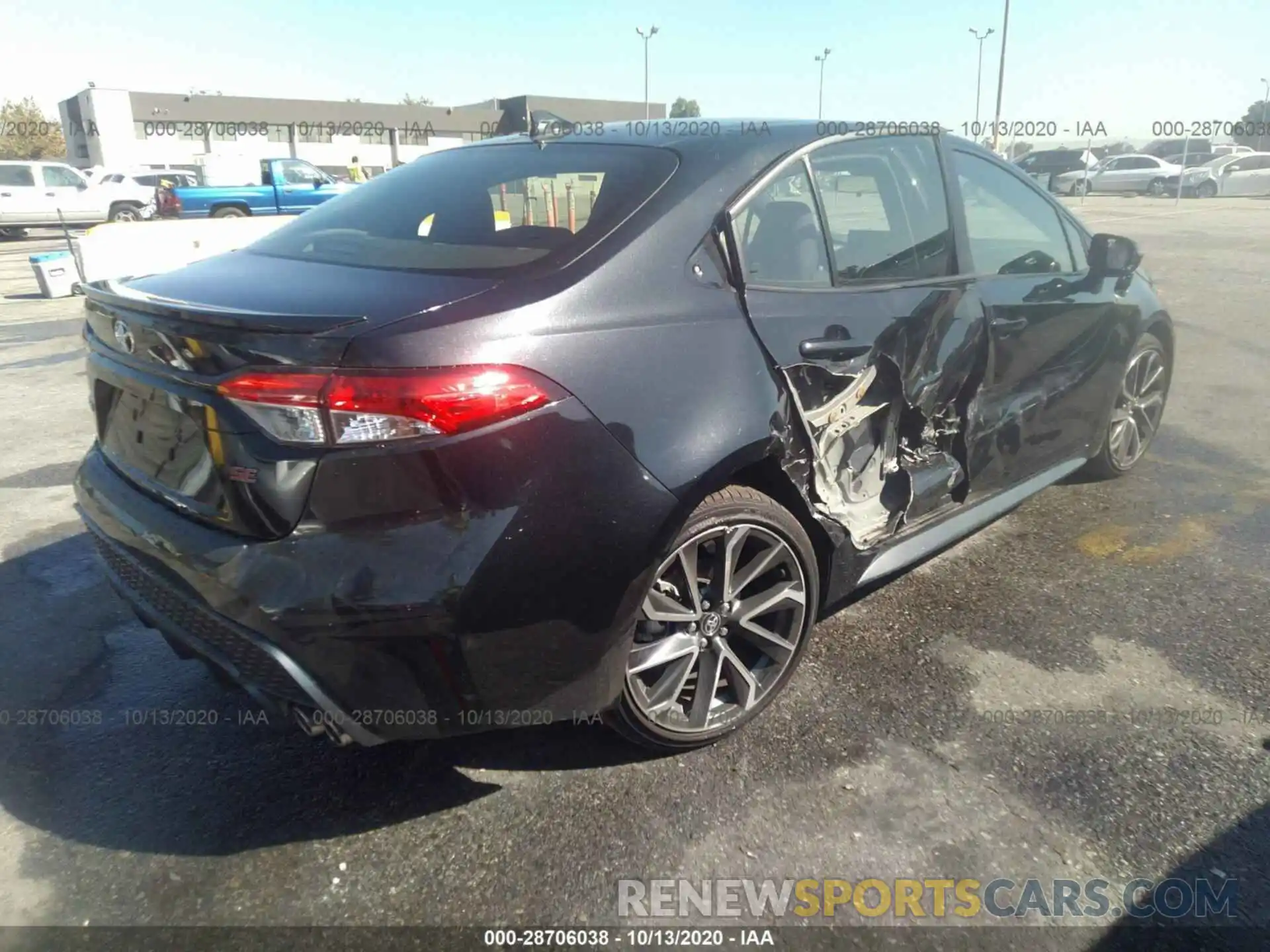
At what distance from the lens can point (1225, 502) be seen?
4465mm

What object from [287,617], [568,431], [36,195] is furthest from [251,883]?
[36,195]

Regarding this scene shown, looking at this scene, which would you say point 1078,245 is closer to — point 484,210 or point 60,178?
point 484,210

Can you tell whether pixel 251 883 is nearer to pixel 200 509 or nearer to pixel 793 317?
pixel 200 509

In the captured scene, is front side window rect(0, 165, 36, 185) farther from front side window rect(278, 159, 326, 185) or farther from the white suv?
front side window rect(278, 159, 326, 185)

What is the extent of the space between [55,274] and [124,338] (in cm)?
1184

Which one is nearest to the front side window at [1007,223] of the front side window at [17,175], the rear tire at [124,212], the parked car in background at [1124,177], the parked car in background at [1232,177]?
the front side window at [17,175]

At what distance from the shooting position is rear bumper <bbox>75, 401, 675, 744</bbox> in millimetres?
1979

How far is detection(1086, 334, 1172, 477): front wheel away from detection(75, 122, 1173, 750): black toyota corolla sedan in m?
1.42

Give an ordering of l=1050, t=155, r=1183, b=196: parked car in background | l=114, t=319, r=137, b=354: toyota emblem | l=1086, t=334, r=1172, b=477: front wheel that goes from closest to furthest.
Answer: l=114, t=319, r=137, b=354: toyota emblem, l=1086, t=334, r=1172, b=477: front wheel, l=1050, t=155, r=1183, b=196: parked car in background

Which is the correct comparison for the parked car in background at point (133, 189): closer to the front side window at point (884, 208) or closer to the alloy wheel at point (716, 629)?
the front side window at point (884, 208)

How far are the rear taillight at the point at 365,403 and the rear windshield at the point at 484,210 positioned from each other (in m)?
0.41

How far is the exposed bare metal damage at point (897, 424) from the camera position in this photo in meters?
2.83

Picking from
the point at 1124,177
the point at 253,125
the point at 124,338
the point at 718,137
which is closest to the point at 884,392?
the point at 718,137

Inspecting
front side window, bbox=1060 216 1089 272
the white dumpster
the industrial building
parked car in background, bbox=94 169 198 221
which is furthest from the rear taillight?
the industrial building
